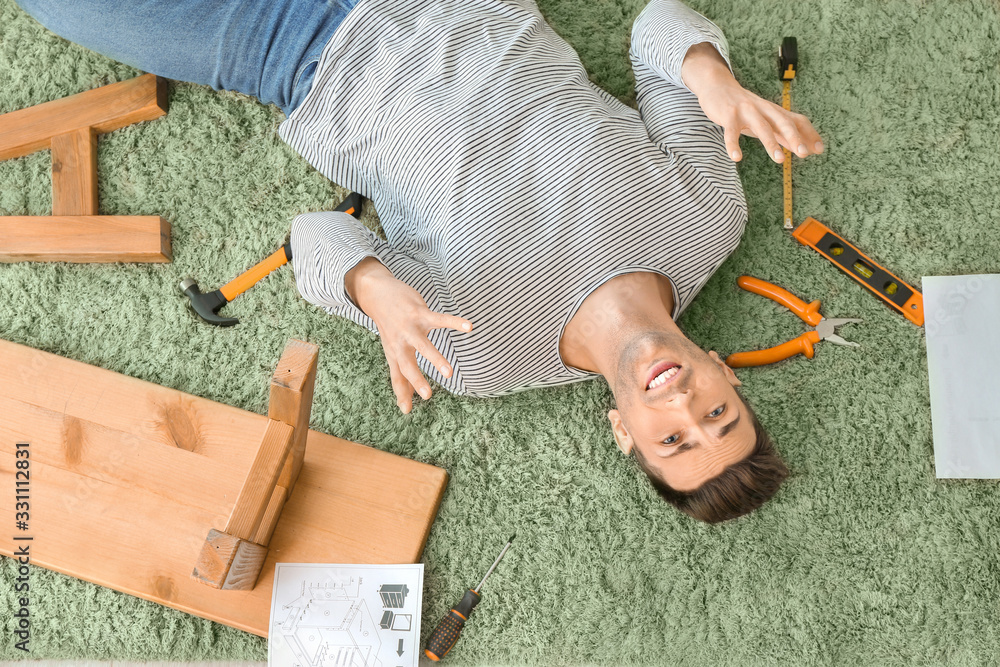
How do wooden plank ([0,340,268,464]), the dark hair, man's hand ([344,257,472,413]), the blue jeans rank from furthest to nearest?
1. wooden plank ([0,340,268,464])
2. the blue jeans
3. the dark hair
4. man's hand ([344,257,472,413])

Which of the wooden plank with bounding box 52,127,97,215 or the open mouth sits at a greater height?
the open mouth

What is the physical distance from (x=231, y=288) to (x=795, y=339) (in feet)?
3.50

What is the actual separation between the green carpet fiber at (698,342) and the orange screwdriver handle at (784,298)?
0.03 m

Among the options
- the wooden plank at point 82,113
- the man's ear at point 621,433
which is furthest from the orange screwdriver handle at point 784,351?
the wooden plank at point 82,113

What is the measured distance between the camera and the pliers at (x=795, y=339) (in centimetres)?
122

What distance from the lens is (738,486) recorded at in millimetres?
1030

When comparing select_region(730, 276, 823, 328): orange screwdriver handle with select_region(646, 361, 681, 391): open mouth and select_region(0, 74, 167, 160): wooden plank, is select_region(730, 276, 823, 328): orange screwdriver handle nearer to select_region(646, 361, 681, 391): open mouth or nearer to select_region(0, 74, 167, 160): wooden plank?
select_region(646, 361, 681, 391): open mouth

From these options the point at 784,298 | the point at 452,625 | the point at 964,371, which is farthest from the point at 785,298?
the point at 452,625

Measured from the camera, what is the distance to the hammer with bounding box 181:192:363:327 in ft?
4.25

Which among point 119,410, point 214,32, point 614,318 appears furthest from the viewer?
point 119,410

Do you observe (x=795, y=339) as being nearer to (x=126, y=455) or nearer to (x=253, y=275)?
(x=253, y=275)

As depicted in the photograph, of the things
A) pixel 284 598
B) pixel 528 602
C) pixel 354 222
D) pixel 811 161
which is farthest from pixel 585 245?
pixel 284 598

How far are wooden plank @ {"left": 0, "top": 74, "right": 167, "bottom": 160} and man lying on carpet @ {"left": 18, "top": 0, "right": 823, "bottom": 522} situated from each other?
148 mm

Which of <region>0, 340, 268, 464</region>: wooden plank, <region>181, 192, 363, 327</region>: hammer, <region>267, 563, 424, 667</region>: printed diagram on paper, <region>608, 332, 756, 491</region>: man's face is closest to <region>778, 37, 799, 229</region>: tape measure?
<region>608, 332, 756, 491</region>: man's face
